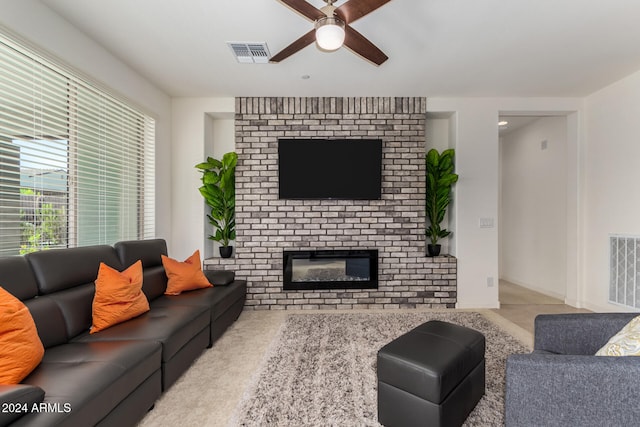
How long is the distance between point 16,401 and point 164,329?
0.97m

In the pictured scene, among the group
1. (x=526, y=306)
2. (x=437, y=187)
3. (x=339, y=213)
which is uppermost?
(x=437, y=187)

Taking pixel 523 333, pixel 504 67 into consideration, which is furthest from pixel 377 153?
pixel 523 333

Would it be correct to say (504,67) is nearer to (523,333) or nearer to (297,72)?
(297,72)

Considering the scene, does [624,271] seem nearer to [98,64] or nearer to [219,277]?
[219,277]

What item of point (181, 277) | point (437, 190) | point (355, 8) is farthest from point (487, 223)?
point (181, 277)

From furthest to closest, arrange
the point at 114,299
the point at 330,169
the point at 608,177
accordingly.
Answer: the point at 330,169
the point at 608,177
the point at 114,299

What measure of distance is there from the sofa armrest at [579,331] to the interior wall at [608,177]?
246 cm

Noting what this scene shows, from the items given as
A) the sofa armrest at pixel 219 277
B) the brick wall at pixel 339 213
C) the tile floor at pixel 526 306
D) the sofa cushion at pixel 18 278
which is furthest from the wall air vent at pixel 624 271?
the sofa cushion at pixel 18 278

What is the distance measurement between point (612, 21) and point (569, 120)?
6.93ft

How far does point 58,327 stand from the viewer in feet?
6.01

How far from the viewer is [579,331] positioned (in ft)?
5.53

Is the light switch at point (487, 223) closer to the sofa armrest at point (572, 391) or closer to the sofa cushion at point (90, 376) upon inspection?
the sofa armrest at point (572, 391)

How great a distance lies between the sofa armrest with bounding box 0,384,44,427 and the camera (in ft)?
3.37

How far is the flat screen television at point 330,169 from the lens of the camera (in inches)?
152
